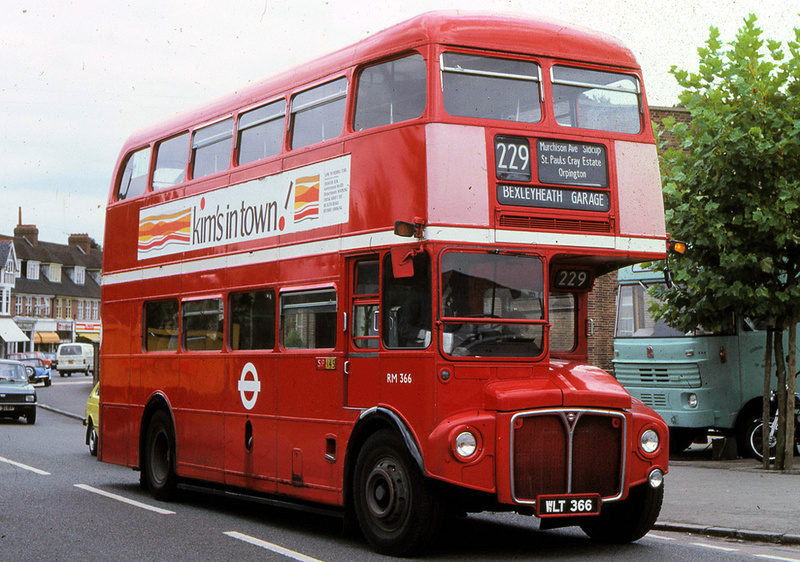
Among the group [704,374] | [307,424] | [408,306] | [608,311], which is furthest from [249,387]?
[608,311]

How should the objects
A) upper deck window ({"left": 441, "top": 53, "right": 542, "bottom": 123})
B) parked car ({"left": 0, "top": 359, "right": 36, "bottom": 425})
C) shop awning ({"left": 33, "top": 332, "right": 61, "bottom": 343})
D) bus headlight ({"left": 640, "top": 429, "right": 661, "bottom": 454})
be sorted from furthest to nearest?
shop awning ({"left": 33, "top": 332, "right": 61, "bottom": 343}) → parked car ({"left": 0, "top": 359, "right": 36, "bottom": 425}) → upper deck window ({"left": 441, "top": 53, "right": 542, "bottom": 123}) → bus headlight ({"left": 640, "top": 429, "right": 661, "bottom": 454})

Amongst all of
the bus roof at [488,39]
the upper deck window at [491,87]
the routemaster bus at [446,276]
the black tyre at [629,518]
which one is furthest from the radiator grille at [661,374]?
the upper deck window at [491,87]

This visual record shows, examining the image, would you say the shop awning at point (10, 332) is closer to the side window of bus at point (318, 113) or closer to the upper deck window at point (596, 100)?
the side window of bus at point (318, 113)

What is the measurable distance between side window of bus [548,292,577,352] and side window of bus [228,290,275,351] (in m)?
3.16

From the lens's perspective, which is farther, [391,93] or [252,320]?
[252,320]

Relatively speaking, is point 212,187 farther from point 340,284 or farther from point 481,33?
point 481,33

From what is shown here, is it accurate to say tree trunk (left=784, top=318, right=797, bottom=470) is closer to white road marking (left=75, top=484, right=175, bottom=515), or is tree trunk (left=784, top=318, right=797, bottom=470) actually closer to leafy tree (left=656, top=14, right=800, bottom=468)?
leafy tree (left=656, top=14, right=800, bottom=468)

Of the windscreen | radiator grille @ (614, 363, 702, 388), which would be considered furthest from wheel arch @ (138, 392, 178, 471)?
radiator grille @ (614, 363, 702, 388)

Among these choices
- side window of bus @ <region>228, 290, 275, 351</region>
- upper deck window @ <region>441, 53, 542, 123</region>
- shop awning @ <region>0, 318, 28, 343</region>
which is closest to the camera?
upper deck window @ <region>441, 53, 542, 123</region>

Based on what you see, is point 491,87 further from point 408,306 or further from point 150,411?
point 150,411

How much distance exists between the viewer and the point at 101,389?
15.8m

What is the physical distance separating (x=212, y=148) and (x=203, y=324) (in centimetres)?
210

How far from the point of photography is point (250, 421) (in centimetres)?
1188

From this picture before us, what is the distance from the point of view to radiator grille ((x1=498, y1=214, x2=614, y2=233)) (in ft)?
30.3
